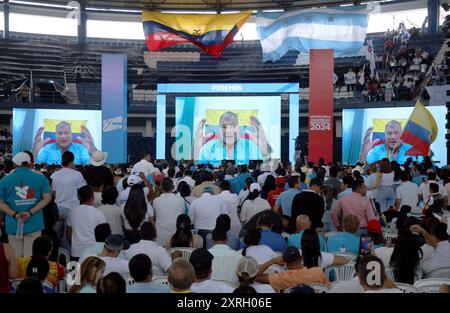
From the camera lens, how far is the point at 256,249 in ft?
21.4

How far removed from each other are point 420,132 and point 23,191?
10.1 meters

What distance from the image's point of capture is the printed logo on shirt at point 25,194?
23.6ft

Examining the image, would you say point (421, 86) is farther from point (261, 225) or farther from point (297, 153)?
point (261, 225)

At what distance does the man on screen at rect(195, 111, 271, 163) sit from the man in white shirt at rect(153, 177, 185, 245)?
16.6 meters

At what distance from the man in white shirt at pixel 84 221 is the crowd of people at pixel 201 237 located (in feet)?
0.04

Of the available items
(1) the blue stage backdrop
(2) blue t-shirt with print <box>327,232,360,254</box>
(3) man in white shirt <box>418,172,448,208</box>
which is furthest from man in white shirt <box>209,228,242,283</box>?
(1) the blue stage backdrop

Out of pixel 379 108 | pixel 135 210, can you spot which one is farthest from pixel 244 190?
pixel 379 108

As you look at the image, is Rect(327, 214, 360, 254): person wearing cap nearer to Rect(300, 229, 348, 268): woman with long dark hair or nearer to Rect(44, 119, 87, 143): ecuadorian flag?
Rect(300, 229, 348, 268): woman with long dark hair

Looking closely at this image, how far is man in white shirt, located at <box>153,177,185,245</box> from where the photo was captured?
855 cm

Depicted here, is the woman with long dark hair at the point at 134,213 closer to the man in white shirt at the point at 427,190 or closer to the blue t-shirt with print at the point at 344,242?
the blue t-shirt with print at the point at 344,242

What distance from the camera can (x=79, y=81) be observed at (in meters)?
32.3

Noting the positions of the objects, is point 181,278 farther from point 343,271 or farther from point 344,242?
point 344,242

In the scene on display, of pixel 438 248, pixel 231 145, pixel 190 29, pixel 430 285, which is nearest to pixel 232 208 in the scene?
pixel 438 248
